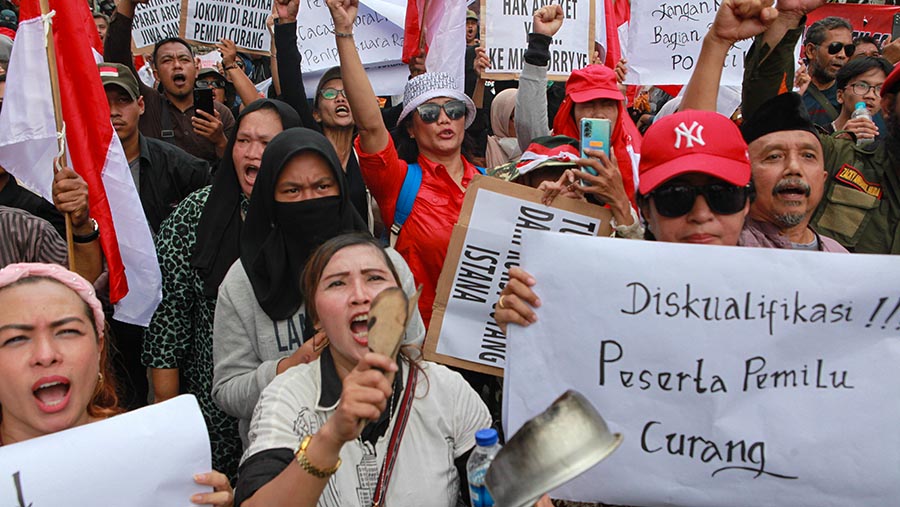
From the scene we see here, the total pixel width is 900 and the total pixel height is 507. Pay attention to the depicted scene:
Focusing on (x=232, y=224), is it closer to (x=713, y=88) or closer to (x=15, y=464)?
(x=15, y=464)

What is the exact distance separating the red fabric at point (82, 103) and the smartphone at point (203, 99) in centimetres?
159

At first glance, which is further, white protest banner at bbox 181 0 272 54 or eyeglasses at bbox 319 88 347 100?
white protest banner at bbox 181 0 272 54

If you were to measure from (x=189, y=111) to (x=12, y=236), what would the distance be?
10.2ft

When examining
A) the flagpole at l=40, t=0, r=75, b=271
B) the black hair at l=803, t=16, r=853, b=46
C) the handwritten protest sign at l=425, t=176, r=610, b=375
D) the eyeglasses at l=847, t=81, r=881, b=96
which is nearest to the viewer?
the handwritten protest sign at l=425, t=176, r=610, b=375

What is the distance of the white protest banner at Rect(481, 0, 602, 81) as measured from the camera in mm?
5648

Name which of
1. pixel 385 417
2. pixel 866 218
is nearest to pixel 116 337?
pixel 385 417

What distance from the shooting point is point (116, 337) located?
4.01m

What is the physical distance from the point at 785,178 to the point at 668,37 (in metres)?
3.05

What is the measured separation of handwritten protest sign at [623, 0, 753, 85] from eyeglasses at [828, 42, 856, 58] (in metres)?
2.10

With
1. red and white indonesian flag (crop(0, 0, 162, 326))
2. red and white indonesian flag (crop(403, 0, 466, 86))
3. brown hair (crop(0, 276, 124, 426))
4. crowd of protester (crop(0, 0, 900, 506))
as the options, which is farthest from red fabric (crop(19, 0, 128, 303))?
red and white indonesian flag (crop(403, 0, 466, 86))

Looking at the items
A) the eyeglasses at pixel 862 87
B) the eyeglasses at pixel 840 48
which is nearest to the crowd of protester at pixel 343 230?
the eyeglasses at pixel 862 87

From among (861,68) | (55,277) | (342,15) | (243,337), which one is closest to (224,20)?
(342,15)

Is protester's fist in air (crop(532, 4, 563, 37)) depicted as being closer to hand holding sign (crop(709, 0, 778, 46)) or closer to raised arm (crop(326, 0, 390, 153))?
raised arm (crop(326, 0, 390, 153))

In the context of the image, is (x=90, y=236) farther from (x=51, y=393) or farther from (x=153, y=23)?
(x=153, y=23)
